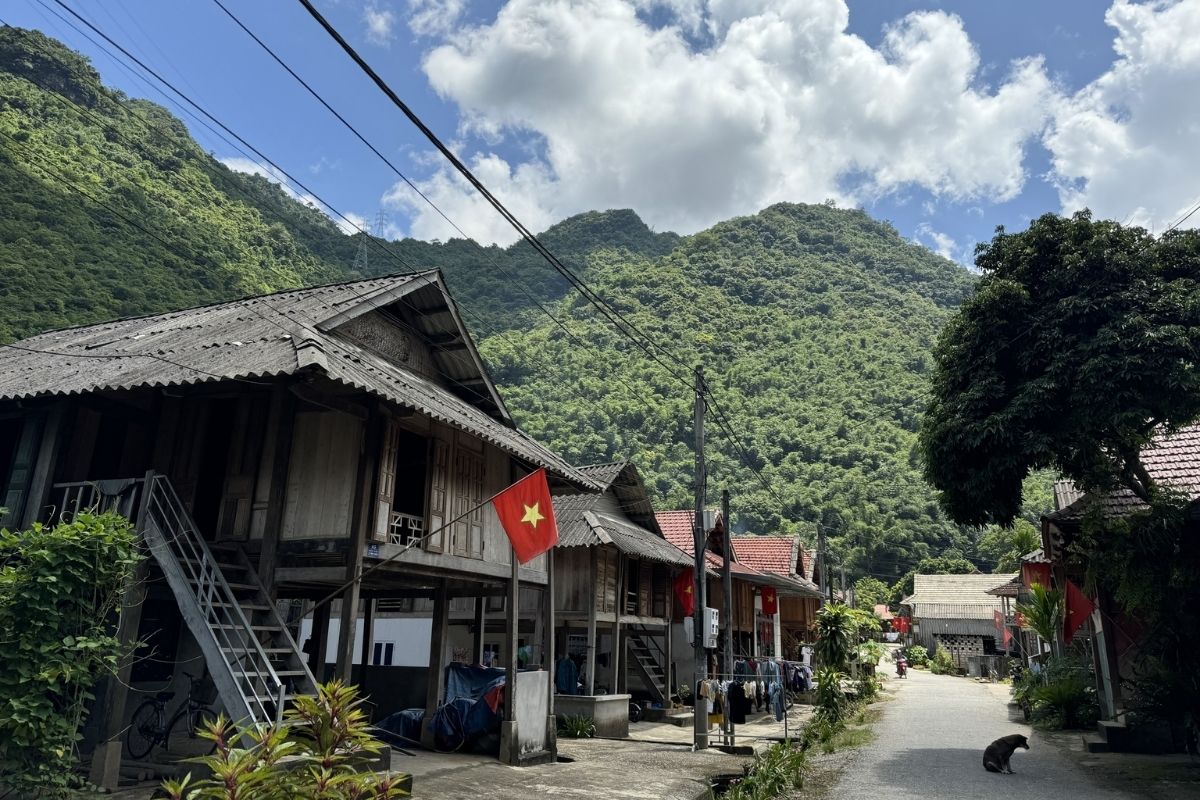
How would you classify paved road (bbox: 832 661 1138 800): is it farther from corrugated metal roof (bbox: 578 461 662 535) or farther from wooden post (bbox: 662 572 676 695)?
corrugated metal roof (bbox: 578 461 662 535)

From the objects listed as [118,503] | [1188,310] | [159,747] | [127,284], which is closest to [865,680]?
[1188,310]

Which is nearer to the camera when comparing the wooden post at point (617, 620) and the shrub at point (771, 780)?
the shrub at point (771, 780)

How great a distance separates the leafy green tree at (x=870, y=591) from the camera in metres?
64.8

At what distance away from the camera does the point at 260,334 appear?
37.8 ft

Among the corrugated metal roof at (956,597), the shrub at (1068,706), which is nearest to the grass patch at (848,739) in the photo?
the shrub at (1068,706)

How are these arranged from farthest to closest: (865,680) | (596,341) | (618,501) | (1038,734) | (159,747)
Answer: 1. (596,341)
2. (865,680)
3. (618,501)
4. (1038,734)
5. (159,747)

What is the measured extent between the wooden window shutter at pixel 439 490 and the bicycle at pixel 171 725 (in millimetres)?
4028

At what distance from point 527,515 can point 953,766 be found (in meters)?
8.45

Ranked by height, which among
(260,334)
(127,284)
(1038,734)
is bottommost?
(1038,734)

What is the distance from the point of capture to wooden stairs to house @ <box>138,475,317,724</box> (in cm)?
888

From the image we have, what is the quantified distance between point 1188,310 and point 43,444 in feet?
56.1

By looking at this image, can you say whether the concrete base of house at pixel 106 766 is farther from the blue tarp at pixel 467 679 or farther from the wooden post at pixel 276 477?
the blue tarp at pixel 467 679

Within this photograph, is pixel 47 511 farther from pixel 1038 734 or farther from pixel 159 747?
pixel 1038 734

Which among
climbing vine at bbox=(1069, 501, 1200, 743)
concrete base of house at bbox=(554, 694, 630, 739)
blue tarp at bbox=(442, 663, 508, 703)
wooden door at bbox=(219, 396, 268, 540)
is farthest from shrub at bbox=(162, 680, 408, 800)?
concrete base of house at bbox=(554, 694, 630, 739)
